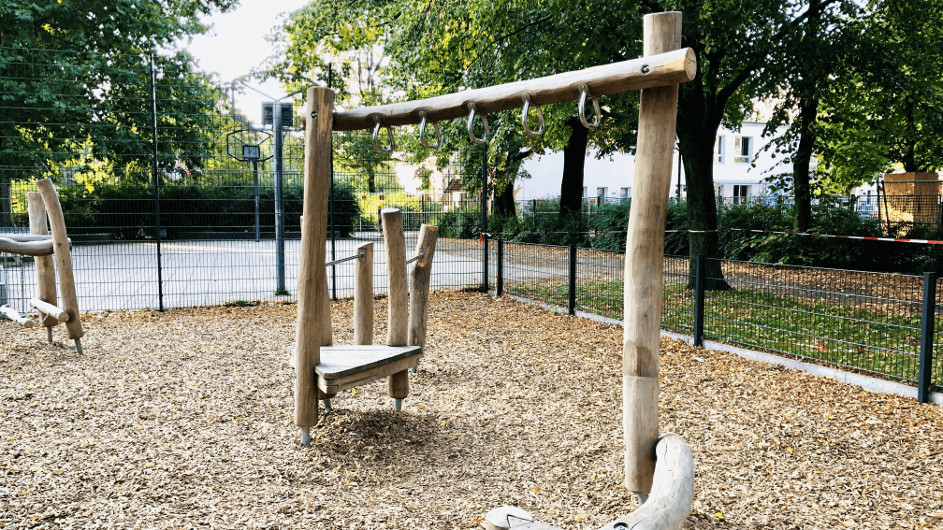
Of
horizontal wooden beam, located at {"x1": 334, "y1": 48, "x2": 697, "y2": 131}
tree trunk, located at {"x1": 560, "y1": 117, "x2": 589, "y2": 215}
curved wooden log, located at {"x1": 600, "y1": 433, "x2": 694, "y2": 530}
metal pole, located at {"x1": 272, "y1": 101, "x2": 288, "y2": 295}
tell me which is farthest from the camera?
tree trunk, located at {"x1": 560, "y1": 117, "x2": 589, "y2": 215}

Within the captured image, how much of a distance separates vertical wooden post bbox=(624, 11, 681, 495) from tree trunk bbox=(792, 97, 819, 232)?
9903 mm

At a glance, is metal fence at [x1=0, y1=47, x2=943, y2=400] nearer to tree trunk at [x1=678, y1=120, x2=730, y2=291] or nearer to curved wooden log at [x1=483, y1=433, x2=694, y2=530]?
tree trunk at [x1=678, y1=120, x2=730, y2=291]

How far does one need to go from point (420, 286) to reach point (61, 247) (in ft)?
11.8

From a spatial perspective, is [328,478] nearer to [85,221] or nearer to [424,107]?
[424,107]

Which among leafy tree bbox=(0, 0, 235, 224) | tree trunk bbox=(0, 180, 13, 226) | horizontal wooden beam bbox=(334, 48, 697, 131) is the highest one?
leafy tree bbox=(0, 0, 235, 224)

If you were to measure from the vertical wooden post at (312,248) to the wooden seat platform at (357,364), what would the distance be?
0.39ft

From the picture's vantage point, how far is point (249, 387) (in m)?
5.64

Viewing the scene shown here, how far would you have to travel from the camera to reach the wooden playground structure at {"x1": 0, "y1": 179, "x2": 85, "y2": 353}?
6391 mm

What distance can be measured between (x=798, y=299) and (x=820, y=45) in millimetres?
4379

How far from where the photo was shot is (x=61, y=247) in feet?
21.1

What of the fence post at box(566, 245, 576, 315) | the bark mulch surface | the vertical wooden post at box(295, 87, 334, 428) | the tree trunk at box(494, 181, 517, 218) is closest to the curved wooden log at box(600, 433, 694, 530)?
the bark mulch surface

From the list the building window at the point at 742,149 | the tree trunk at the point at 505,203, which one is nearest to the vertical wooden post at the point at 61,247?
the tree trunk at the point at 505,203

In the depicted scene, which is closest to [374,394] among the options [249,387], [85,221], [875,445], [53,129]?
[249,387]

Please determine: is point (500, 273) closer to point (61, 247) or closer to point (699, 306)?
point (699, 306)
